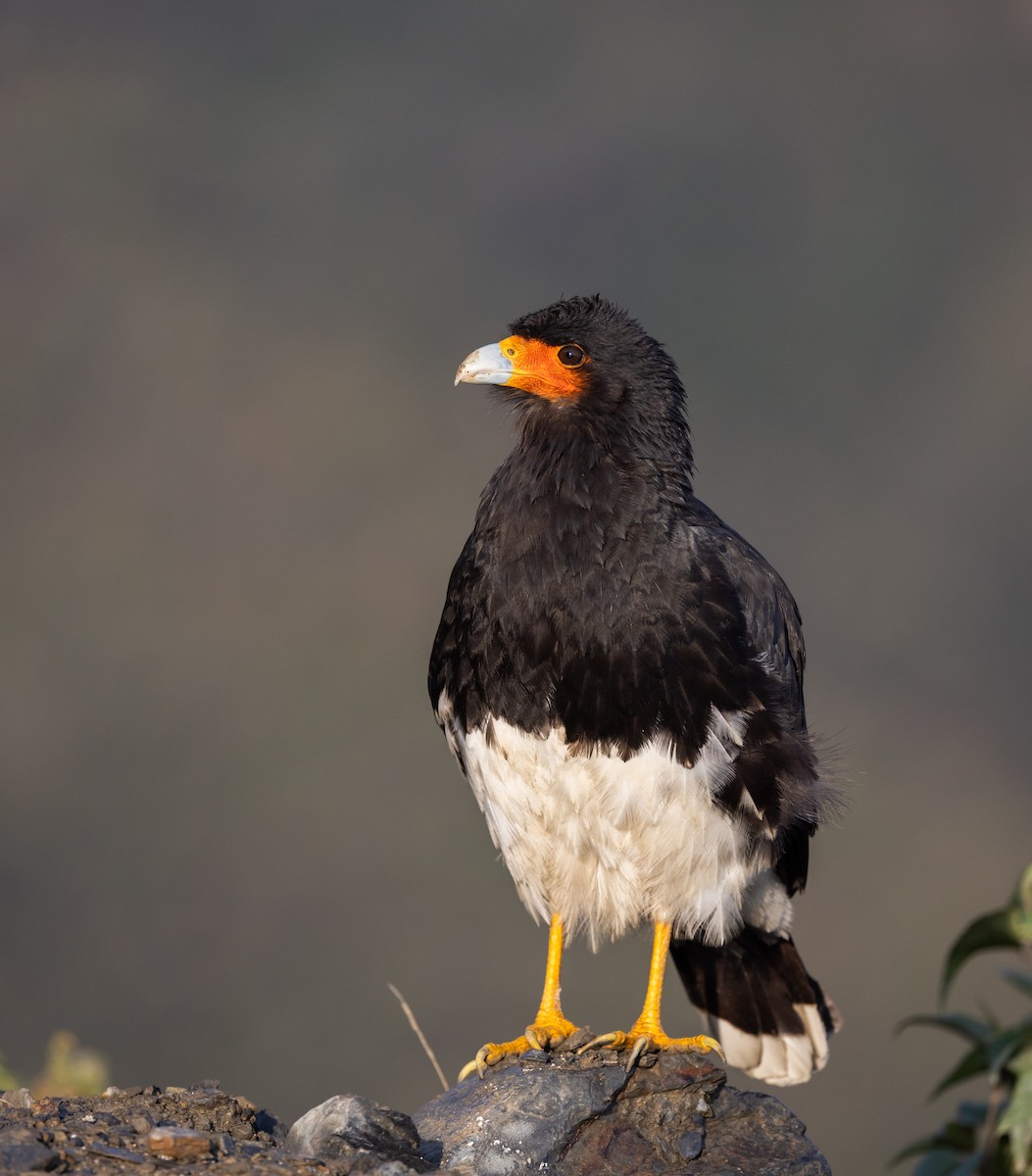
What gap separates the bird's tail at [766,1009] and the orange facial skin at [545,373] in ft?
7.30

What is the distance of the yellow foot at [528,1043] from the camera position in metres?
4.13

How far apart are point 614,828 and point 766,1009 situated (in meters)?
1.49

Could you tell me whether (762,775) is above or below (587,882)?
above

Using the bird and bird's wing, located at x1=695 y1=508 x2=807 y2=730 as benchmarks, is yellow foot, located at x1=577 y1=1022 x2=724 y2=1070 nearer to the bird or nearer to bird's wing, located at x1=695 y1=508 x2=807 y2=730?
the bird

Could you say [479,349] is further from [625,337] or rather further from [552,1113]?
[552,1113]

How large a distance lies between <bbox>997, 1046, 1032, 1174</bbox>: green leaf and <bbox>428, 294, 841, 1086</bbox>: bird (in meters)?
2.42

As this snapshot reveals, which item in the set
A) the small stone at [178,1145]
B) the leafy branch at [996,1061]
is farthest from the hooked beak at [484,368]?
the leafy branch at [996,1061]

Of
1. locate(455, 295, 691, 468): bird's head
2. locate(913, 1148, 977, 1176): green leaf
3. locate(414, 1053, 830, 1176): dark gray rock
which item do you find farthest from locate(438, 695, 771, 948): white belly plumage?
locate(913, 1148, 977, 1176): green leaf

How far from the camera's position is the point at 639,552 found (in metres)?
4.24

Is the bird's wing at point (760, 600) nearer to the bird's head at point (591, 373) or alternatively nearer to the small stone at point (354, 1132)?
the bird's head at point (591, 373)

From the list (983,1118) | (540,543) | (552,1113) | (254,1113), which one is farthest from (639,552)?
(983,1118)

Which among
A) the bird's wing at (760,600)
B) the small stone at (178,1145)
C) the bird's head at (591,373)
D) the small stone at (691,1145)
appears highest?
the bird's head at (591,373)

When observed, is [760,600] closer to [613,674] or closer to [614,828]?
[613,674]

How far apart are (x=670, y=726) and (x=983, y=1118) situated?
238 cm
